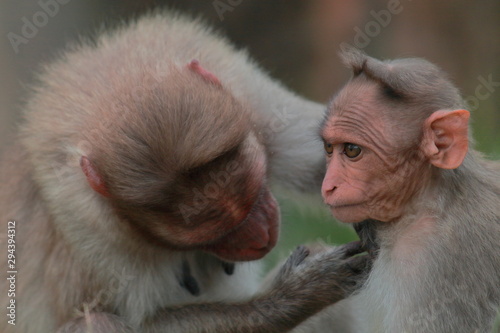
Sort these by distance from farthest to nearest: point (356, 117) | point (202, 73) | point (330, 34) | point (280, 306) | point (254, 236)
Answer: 1. point (330, 34)
2. point (280, 306)
3. point (254, 236)
4. point (202, 73)
5. point (356, 117)

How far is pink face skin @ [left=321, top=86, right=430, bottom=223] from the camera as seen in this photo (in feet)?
15.5

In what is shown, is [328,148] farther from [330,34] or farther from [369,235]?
[330,34]

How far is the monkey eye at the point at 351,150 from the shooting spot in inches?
188

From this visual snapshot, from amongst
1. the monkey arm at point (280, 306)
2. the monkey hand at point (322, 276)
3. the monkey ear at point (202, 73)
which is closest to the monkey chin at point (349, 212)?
the monkey hand at point (322, 276)

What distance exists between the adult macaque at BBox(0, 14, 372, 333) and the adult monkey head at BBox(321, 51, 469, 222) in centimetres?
81

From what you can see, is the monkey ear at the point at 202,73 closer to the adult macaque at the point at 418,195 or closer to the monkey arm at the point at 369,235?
the adult macaque at the point at 418,195

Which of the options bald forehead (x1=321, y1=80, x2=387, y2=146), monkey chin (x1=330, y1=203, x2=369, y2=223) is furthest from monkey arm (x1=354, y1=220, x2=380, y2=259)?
bald forehead (x1=321, y1=80, x2=387, y2=146)

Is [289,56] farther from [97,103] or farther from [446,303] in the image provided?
[446,303]

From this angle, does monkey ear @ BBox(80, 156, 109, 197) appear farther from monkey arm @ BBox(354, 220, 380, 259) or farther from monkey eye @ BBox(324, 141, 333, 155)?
monkey arm @ BBox(354, 220, 380, 259)

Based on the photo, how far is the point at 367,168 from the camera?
4734 mm

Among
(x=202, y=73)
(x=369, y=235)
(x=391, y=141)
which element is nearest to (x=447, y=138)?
(x=391, y=141)

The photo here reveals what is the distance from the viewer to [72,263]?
578 cm

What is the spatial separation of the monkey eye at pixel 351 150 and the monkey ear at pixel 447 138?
0.42m

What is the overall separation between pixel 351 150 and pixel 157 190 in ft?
4.18
